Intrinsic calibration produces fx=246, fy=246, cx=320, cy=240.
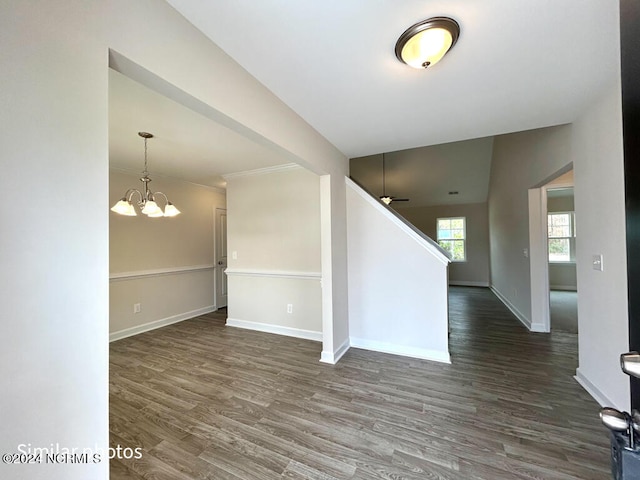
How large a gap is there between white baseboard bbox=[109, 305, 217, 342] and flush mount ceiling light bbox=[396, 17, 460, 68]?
4529 mm

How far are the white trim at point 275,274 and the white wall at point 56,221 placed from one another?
8.75 feet

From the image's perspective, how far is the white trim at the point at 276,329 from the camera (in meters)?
3.43

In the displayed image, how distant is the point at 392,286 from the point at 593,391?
5.97ft

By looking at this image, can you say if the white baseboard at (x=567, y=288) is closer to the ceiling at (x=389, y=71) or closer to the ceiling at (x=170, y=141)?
the ceiling at (x=389, y=71)

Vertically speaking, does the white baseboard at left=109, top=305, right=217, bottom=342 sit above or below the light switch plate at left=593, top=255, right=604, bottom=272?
below

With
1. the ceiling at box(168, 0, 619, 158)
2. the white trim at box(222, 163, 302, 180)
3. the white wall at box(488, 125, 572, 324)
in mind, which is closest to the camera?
the ceiling at box(168, 0, 619, 158)

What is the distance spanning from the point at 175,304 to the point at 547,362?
5.17 meters

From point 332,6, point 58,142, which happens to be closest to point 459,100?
point 332,6

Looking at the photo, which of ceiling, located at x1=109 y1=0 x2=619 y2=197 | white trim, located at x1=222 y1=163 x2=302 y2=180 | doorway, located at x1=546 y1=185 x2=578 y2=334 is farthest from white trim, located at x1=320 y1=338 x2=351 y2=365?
doorway, located at x1=546 y1=185 x2=578 y2=334

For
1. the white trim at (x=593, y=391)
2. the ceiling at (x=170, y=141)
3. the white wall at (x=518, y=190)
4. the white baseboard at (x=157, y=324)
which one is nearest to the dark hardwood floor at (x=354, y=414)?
the white trim at (x=593, y=391)

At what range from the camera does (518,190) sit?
13.3ft

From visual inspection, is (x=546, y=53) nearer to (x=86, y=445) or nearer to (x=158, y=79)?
(x=158, y=79)

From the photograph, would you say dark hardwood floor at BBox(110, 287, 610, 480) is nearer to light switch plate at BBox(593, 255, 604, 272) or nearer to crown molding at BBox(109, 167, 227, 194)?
light switch plate at BBox(593, 255, 604, 272)

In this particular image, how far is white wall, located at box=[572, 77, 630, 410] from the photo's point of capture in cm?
171
